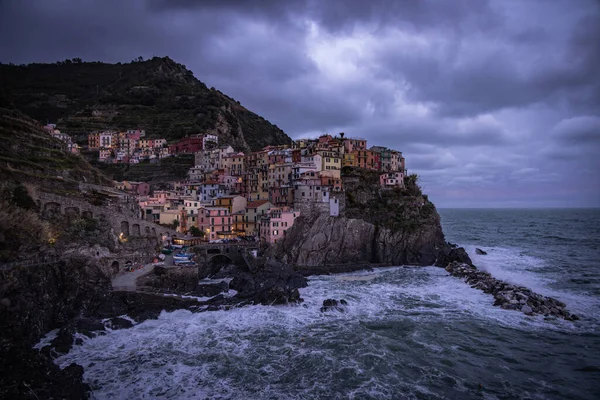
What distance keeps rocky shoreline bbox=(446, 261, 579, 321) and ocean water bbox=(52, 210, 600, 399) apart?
3.97ft

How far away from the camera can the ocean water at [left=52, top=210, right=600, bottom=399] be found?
76.5ft

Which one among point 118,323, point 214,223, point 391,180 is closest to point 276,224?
point 214,223

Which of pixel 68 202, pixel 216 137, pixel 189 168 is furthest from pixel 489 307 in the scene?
pixel 216 137

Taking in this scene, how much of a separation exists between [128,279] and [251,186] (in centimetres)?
4202

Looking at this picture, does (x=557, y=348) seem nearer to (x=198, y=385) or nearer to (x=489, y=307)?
(x=489, y=307)

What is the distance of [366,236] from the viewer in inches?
2505

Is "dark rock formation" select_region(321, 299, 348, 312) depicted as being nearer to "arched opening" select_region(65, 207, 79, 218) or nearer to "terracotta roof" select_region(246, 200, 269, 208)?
"terracotta roof" select_region(246, 200, 269, 208)

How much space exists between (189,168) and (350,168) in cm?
4449

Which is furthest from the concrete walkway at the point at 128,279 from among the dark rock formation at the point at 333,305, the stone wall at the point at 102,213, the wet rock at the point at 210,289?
the dark rock formation at the point at 333,305

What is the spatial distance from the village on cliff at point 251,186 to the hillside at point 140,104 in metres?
20.8

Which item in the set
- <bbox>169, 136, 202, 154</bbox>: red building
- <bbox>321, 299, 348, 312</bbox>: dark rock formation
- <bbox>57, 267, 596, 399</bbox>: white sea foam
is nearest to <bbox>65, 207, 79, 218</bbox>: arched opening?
<bbox>57, 267, 596, 399</bbox>: white sea foam

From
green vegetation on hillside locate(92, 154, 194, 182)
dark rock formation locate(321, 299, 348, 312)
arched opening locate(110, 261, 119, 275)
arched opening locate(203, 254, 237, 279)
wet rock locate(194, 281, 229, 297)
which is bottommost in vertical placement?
dark rock formation locate(321, 299, 348, 312)

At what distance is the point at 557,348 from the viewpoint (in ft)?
95.6

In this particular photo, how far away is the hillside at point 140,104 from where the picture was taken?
121 meters
